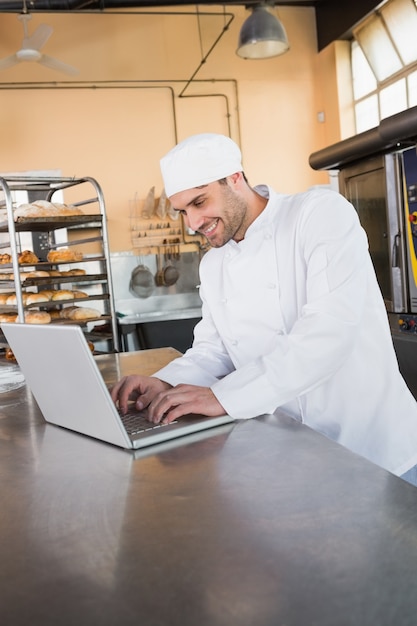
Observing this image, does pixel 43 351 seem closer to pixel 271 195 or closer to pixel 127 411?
pixel 127 411

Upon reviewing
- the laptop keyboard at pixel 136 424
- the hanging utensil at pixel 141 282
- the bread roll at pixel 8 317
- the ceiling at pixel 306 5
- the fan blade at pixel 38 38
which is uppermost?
the ceiling at pixel 306 5

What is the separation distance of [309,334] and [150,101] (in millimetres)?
5597

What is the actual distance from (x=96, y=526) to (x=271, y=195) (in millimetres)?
1039

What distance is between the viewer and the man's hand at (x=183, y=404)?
4.10 ft

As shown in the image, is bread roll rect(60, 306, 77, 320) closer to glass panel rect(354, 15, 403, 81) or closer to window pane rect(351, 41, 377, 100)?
glass panel rect(354, 15, 403, 81)

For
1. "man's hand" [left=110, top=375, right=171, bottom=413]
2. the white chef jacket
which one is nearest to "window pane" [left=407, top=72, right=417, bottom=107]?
the white chef jacket

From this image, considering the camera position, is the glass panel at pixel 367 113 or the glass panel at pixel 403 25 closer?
the glass panel at pixel 403 25

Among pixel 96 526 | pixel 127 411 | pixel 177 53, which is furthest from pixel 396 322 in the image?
pixel 177 53

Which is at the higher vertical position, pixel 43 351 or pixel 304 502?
pixel 43 351

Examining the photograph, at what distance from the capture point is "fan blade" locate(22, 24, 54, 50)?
478 centimetres

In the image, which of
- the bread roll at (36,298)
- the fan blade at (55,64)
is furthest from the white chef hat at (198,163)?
the fan blade at (55,64)

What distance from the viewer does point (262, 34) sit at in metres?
4.55

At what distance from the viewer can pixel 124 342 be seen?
5.90 meters

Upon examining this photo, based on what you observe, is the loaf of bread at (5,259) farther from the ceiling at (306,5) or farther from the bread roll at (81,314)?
the ceiling at (306,5)
